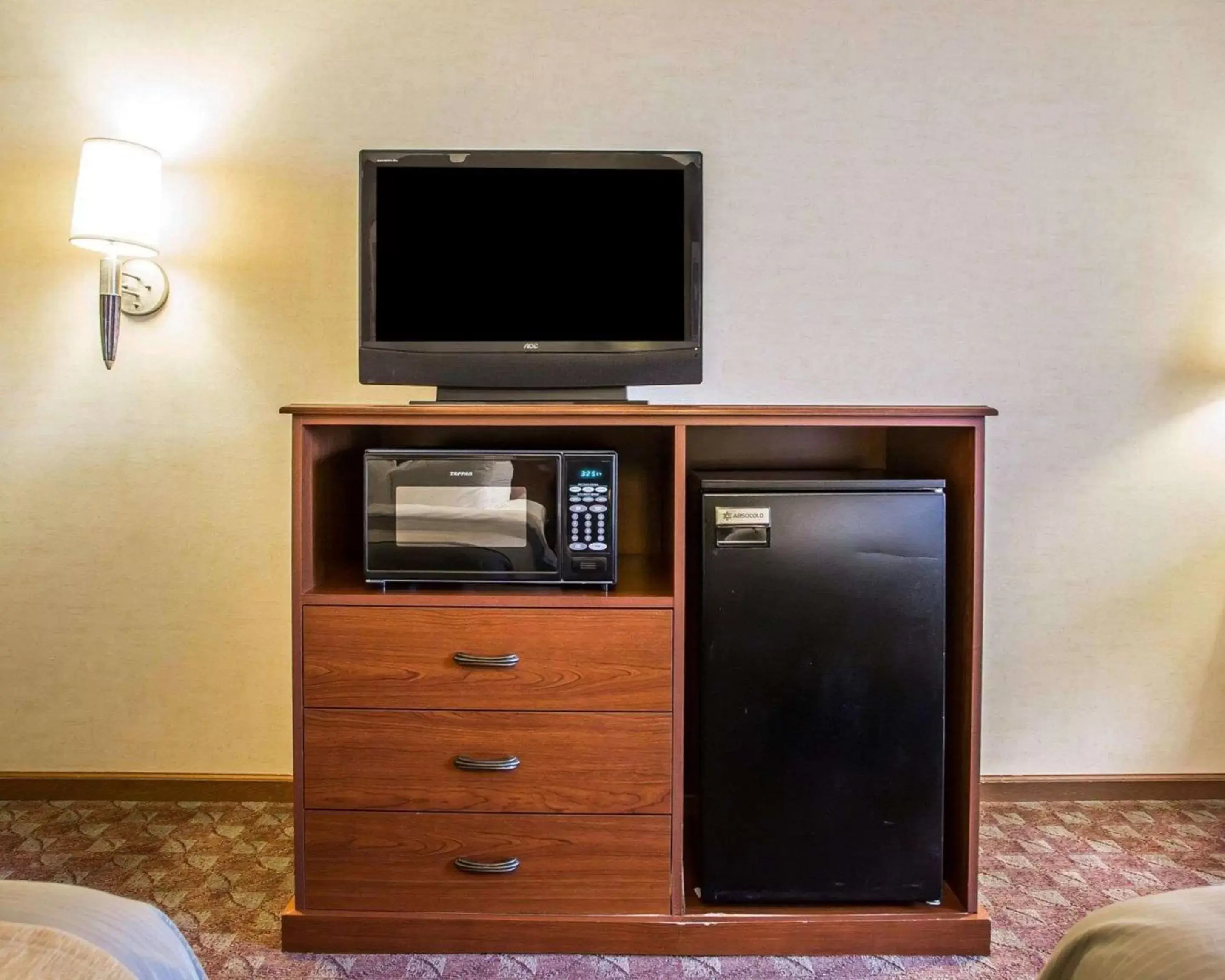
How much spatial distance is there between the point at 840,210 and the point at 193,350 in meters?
1.69

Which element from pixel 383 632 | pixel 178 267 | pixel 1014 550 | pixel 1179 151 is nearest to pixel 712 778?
pixel 383 632

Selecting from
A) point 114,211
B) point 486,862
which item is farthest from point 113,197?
point 486,862

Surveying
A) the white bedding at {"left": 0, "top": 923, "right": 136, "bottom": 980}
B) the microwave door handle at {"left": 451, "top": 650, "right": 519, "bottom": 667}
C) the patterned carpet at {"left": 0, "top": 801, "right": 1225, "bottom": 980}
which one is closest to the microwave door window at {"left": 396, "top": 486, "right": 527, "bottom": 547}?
the microwave door handle at {"left": 451, "top": 650, "right": 519, "bottom": 667}

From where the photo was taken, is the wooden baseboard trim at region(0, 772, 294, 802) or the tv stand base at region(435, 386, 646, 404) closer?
the tv stand base at region(435, 386, 646, 404)

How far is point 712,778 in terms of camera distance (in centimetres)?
160

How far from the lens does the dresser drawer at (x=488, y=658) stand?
158cm

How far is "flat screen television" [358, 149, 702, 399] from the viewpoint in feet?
5.97

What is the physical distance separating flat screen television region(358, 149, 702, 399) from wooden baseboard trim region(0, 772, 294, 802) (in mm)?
1183

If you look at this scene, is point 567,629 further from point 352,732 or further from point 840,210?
point 840,210

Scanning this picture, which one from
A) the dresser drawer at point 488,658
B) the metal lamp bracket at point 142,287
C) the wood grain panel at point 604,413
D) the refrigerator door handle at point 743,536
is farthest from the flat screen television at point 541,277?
the metal lamp bracket at point 142,287

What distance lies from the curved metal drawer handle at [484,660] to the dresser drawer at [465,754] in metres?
0.10

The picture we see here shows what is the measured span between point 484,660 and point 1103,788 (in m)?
1.75

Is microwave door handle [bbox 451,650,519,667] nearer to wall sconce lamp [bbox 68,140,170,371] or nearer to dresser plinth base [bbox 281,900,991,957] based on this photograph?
dresser plinth base [bbox 281,900,991,957]

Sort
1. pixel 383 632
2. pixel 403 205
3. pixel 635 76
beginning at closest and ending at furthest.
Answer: pixel 383 632 → pixel 403 205 → pixel 635 76
